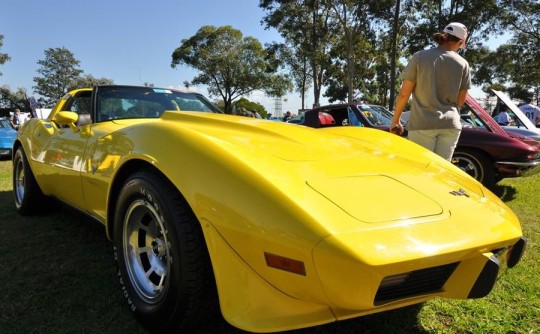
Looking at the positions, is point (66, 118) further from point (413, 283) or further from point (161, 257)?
point (413, 283)

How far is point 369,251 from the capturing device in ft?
3.96

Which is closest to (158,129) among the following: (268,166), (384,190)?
(268,166)

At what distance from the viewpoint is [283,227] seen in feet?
4.18

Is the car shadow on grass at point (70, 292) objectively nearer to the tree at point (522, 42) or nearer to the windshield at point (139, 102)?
the windshield at point (139, 102)

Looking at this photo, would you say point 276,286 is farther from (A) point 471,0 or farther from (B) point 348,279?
(A) point 471,0

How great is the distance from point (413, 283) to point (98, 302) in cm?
160

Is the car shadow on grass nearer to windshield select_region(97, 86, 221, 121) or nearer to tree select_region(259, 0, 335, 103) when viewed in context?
windshield select_region(97, 86, 221, 121)

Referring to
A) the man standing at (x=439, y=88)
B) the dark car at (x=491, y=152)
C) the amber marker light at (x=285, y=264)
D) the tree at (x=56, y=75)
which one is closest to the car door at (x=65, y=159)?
the amber marker light at (x=285, y=264)

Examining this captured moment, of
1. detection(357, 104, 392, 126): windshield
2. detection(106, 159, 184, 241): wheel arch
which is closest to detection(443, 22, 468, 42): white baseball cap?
detection(106, 159, 184, 241): wheel arch

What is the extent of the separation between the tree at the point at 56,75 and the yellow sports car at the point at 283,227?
72789 millimetres

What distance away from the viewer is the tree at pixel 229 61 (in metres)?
37.5

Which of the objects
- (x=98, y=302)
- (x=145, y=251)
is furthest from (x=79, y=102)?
(x=145, y=251)

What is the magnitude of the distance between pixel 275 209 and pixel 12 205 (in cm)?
415

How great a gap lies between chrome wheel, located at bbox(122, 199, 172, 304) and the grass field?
0.66 feet
